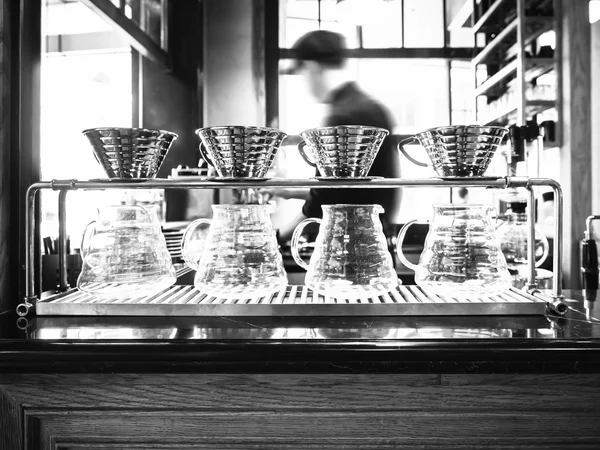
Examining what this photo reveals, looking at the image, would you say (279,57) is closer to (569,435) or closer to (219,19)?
(219,19)

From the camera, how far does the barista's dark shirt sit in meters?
3.94

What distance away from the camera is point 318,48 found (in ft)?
14.3

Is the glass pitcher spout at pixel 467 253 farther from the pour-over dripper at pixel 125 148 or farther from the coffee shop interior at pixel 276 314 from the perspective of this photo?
the pour-over dripper at pixel 125 148

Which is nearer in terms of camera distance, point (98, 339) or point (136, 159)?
point (98, 339)

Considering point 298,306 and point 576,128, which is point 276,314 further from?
point 576,128

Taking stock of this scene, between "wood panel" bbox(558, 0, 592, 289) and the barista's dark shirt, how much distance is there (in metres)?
1.30

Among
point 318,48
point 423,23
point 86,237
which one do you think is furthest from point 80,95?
point 86,237

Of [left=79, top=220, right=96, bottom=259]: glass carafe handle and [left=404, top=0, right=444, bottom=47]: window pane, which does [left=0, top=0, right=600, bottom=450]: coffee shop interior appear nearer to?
[left=79, top=220, right=96, bottom=259]: glass carafe handle

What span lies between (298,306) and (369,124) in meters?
3.42

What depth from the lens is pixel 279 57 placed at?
170 inches

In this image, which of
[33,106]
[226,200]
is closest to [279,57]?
[226,200]

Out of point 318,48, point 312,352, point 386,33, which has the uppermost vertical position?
point 386,33

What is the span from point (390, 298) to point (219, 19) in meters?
3.05

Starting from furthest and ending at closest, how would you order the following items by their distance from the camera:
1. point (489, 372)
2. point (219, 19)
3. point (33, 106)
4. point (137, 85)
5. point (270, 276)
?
point (137, 85) → point (219, 19) → point (33, 106) → point (270, 276) → point (489, 372)
